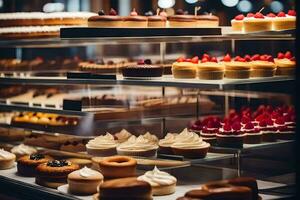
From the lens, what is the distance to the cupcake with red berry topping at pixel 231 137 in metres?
5.54

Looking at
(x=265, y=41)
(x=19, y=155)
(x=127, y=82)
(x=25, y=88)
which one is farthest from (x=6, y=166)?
(x=265, y=41)

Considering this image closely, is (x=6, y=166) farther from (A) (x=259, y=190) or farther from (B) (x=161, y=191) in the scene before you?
(A) (x=259, y=190)

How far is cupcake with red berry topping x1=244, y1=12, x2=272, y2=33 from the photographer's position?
18.9 ft

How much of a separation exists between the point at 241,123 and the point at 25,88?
3.67 meters

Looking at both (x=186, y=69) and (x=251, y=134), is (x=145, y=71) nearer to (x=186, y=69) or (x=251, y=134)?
(x=186, y=69)

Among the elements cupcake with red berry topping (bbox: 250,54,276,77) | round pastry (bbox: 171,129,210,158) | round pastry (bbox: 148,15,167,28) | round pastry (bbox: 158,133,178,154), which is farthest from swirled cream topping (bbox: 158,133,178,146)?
round pastry (bbox: 148,15,167,28)

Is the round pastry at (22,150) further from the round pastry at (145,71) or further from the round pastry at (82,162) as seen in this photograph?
the round pastry at (145,71)

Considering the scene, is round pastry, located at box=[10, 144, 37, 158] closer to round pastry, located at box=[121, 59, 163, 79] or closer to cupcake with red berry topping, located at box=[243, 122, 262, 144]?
round pastry, located at box=[121, 59, 163, 79]

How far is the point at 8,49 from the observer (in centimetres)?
948

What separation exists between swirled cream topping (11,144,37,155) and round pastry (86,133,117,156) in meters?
1.11

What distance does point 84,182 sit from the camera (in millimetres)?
5336

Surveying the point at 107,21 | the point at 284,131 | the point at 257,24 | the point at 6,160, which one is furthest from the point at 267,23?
the point at 6,160

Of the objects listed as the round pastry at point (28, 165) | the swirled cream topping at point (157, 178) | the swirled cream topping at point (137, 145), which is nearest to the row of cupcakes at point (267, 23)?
the swirled cream topping at point (137, 145)

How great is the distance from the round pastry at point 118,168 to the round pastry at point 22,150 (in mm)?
1808
